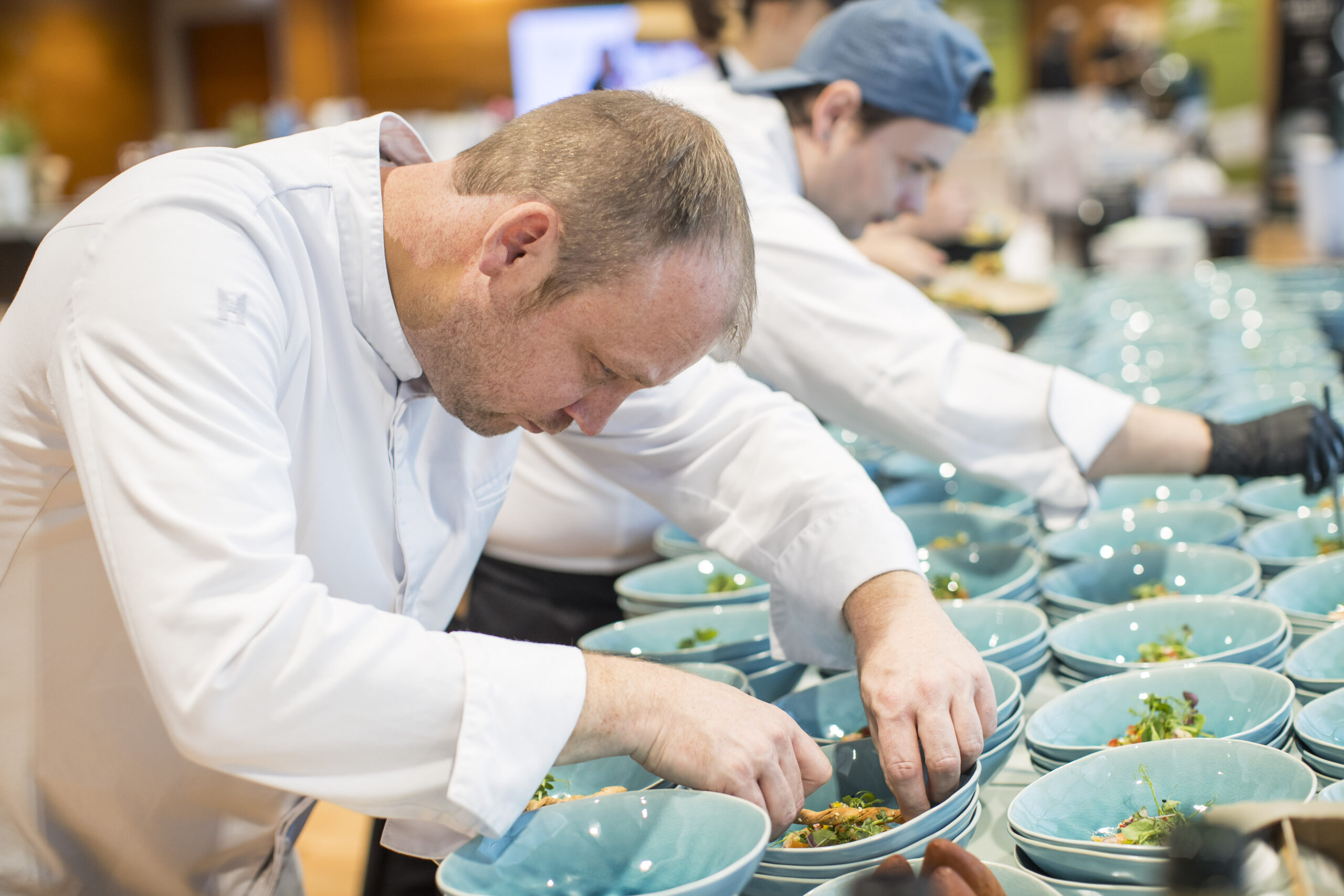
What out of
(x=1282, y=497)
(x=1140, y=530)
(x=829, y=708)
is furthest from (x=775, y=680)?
(x=1282, y=497)

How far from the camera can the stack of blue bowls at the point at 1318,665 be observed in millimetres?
998

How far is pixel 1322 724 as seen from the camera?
0.91 m

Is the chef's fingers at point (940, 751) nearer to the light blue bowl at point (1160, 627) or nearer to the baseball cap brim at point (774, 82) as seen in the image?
the light blue bowl at point (1160, 627)

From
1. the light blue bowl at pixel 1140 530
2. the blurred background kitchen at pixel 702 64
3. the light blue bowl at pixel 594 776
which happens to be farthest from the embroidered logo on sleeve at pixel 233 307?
the blurred background kitchen at pixel 702 64

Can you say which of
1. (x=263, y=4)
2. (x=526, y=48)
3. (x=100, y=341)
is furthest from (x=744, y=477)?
(x=263, y=4)

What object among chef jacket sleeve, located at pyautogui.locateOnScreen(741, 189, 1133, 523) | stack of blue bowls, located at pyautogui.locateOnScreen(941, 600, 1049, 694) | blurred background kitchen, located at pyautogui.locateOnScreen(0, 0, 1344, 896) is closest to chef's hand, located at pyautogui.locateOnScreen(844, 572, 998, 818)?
stack of blue bowls, located at pyautogui.locateOnScreen(941, 600, 1049, 694)

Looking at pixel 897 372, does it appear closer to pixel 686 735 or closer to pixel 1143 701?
pixel 1143 701

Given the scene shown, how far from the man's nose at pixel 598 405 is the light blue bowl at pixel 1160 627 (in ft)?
1.66

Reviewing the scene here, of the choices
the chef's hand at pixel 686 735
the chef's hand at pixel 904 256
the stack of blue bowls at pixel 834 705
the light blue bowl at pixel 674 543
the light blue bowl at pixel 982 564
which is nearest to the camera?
the chef's hand at pixel 686 735

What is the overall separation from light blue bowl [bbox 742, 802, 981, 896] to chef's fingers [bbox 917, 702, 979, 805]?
31mm

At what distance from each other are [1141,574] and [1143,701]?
1.29 ft

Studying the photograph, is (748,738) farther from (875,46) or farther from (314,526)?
(875,46)

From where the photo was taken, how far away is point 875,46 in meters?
1.69

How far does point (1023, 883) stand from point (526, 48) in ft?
34.3
